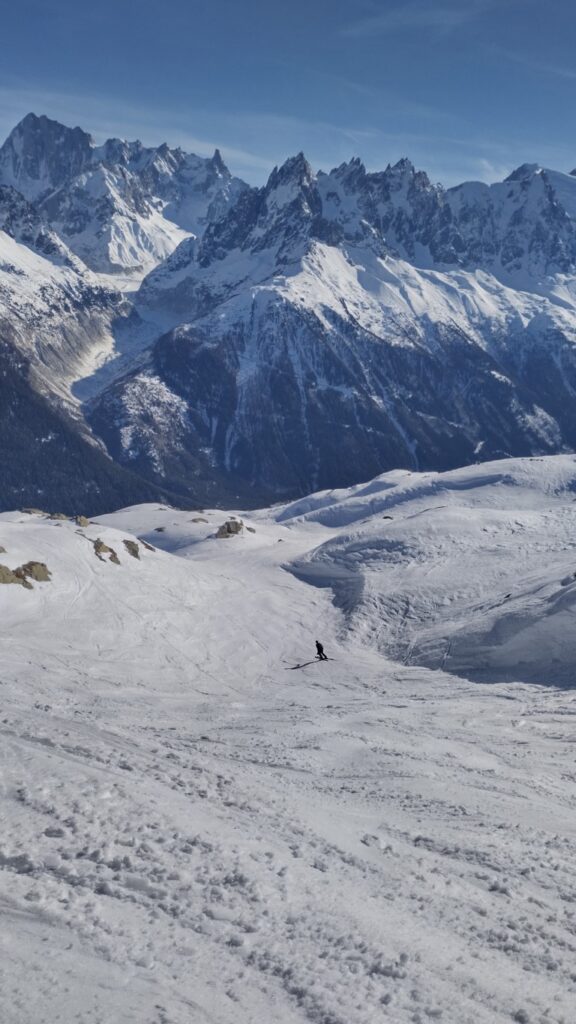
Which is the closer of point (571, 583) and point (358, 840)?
point (358, 840)

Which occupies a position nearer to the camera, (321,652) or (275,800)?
(275,800)

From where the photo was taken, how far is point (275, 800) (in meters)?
20.2

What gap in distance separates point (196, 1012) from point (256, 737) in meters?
16.8

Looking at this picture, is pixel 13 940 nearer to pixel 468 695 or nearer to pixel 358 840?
pixel 358 840

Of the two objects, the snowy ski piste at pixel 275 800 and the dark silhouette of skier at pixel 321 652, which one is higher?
the snowy ski piste at pixel 275 800

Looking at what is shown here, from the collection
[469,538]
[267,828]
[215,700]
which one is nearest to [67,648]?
[215,700]

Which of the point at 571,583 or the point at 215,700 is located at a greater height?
the point at 571,583

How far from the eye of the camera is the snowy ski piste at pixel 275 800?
41.9 ft

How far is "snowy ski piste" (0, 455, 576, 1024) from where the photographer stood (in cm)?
1278

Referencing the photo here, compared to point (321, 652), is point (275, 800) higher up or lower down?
higher up

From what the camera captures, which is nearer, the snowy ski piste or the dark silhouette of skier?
the snowy ski piste

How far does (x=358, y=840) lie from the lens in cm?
1838

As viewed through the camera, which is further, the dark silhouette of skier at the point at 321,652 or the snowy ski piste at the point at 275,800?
the dark silhouette of skier at the point at 321,652

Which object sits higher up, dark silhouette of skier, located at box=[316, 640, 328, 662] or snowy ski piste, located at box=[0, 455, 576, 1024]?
snowy ski piste, located at box=[0, 455, 576, 1024]
